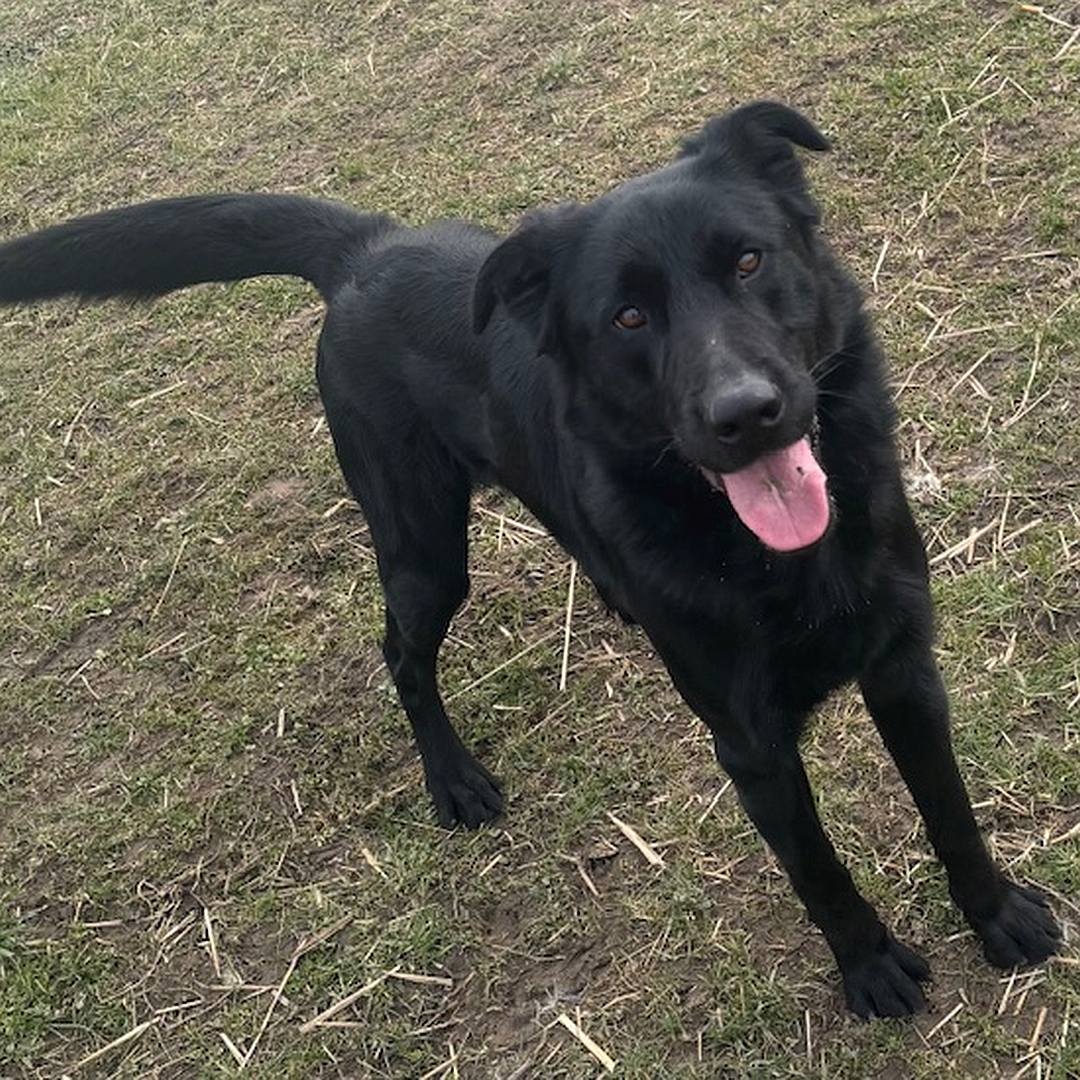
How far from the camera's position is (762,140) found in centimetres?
276

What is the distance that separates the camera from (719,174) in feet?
8.81

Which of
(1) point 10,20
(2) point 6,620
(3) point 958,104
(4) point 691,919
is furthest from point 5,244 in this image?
(1) point 10,20

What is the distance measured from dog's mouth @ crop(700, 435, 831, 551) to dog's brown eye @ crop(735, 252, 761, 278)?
33 cm

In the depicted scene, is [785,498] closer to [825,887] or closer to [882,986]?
[825,887]

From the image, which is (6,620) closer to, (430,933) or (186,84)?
(430,933)

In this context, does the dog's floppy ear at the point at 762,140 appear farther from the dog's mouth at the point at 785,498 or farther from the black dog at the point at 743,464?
the dog's mouth at the point at 785,498

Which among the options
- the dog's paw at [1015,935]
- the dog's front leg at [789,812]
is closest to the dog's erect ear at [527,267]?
the dog's front leg at [789,812]

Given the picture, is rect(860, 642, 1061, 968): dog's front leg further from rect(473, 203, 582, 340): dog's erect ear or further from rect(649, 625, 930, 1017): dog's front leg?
rect(473, 203, 582, 340): dog's erect ear

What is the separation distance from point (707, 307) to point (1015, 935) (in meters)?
1.51

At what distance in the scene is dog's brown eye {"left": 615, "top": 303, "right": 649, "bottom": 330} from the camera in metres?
2.58

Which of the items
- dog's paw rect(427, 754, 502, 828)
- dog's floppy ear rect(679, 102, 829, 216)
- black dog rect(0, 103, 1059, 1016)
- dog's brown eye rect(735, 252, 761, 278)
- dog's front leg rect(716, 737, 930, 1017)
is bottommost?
dog's paw rect(427, 754, 502, 828)

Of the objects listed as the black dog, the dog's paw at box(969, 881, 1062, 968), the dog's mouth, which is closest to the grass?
the dog's paw at box(969, 881, 1062, 968)

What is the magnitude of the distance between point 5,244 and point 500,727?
5.96 ft

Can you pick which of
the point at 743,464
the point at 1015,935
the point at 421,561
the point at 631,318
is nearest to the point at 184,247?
the point at 421,561
